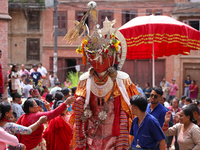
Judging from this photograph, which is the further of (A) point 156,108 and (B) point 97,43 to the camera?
(A) point 156,108

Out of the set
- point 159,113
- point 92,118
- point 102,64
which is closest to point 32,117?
point 92,118

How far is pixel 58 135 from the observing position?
19.6 feet

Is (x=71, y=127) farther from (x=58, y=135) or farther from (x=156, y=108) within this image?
(x=156, y=108)

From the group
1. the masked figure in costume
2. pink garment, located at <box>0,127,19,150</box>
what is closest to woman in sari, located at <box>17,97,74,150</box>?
the masked figure in costume

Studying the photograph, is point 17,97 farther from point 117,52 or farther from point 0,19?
point 117,52

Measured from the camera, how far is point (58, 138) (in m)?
5.98

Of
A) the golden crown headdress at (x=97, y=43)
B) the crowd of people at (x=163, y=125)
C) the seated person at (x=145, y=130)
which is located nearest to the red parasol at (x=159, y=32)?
the golden crown headdress at (x=97, y=43)

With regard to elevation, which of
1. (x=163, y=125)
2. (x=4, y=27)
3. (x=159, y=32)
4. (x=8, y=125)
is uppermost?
(x=4, y=27)

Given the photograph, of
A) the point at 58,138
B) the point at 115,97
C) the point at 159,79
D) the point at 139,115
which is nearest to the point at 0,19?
the point at 58,138

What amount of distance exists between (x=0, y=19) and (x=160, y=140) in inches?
227

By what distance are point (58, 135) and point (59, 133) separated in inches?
1.8

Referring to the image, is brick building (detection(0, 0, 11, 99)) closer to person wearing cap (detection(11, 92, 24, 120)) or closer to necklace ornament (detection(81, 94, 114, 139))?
person wearing cap (detection(11, 92, 24, 120))

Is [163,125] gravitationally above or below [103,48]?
below

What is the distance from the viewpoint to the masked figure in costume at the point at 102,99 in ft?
16.1
